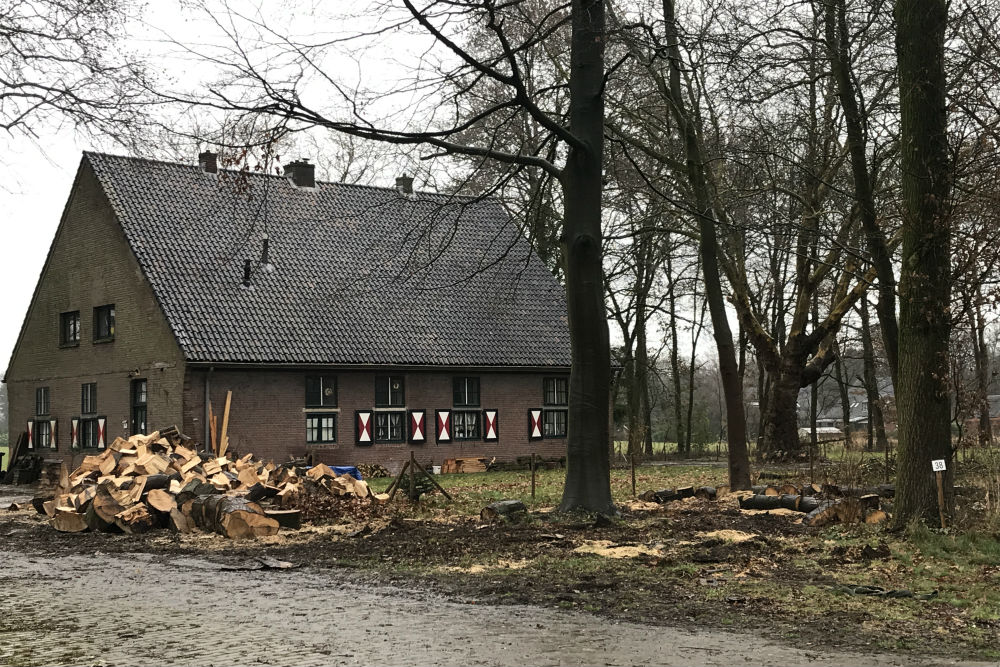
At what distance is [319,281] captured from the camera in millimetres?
29375

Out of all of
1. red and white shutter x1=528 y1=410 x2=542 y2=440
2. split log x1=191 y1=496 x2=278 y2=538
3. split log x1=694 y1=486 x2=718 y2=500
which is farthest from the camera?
red and white shutter x1=528 y1=410 x2=542 y2=440

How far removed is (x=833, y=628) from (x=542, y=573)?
11.1ft

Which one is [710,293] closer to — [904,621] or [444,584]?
[444,584]

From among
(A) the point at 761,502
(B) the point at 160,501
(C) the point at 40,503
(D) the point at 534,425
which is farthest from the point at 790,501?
(D) the point at 534,425

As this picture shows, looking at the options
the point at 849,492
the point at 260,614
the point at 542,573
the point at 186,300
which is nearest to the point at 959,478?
the point at 849,492

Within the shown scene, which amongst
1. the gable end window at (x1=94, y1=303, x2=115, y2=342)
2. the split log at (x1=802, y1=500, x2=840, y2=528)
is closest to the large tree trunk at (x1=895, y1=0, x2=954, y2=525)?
the split log at (x1=802, y1=500, x2=840, y2=528)

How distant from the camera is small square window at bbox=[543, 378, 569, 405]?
104 feet

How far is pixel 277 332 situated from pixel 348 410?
103 inches

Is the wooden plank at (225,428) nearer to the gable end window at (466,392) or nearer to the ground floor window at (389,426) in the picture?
the ground floor window at (389,426)

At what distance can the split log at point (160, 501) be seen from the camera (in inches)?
620

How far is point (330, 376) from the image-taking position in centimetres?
2775

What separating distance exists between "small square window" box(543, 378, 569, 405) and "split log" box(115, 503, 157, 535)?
1701 cm

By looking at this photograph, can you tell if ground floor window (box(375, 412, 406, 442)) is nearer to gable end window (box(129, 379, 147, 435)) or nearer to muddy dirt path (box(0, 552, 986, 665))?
gable end window (box(129, 379, 147, 435))

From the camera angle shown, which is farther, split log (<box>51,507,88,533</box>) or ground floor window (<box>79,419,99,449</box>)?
ground floor window (<box>79,419,99,449</box>)
